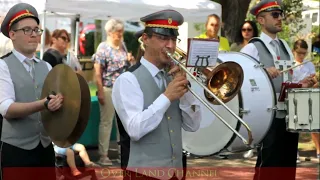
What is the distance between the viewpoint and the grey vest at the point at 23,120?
4062 mm

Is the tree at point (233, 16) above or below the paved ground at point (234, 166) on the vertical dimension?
above

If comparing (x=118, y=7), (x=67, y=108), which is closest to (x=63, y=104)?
(x=67, y=108)

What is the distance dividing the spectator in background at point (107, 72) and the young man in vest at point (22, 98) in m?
4.25

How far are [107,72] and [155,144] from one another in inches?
202

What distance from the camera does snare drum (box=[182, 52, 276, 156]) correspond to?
517cm

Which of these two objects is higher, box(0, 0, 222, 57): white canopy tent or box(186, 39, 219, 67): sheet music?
box(0, 0, 222, 57): white canopy tent

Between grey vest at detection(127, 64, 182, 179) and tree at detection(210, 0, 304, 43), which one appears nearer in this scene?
grey vest at detection(127, 64, 182, 179)

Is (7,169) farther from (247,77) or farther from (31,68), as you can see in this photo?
(247,77)

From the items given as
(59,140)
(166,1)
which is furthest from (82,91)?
(166,1)

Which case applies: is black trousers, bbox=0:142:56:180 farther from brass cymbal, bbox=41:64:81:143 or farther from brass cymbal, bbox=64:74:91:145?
brass cymbal, bbox=64:74:91:145

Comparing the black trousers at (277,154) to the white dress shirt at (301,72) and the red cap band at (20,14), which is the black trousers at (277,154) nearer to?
the white dress shirt at (301,72)

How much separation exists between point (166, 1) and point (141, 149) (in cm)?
634

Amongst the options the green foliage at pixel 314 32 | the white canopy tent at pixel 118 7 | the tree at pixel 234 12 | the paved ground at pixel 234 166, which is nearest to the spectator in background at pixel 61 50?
the white canopy tent at pixel 118 7

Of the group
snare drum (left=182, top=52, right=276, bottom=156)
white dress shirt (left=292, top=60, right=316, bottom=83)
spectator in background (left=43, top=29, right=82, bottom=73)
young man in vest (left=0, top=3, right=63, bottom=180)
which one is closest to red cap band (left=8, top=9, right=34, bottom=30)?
young man in vest (left=0, top=3, right=63, bottom=180)
